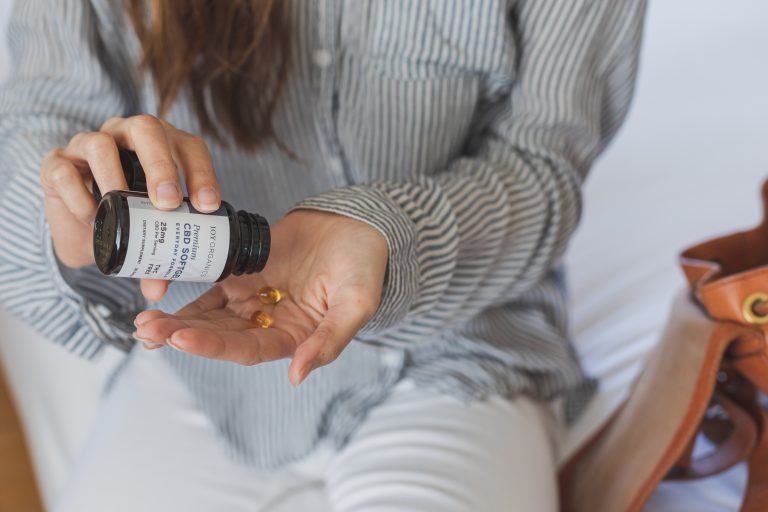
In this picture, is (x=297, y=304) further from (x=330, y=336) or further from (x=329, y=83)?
(x=329, y=83)

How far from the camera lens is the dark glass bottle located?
1.50 feet

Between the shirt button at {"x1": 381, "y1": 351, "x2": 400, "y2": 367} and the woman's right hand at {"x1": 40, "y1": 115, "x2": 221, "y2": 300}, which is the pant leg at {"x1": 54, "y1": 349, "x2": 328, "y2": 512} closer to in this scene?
the shirt button at {"x1": 381, "y1": 351, "x2": 400, "y2": 367}

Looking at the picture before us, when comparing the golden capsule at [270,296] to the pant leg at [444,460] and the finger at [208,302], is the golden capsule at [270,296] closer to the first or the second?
the finger at [208,302]

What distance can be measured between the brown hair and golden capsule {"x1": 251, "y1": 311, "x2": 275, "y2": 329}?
0.23 meters

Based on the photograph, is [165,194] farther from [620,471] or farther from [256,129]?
[620,471]

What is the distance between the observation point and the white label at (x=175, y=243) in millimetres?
459

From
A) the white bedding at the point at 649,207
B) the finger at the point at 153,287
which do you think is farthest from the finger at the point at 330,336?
the white bedding at the point at 649,207

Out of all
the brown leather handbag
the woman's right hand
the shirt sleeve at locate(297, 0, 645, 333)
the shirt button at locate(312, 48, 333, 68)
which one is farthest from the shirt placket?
the brown leather handbag

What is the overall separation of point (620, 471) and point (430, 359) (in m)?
0.19

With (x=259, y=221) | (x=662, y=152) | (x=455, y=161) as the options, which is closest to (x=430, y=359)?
(x=455, y=161)

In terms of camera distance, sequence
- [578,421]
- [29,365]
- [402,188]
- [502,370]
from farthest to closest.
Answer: [29,365] < [578,421] < [502,370] < [402,188]

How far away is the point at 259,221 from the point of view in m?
0.52

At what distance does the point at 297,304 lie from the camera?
21.9 inches

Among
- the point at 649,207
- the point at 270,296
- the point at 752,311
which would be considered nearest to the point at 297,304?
the point at 270,296
